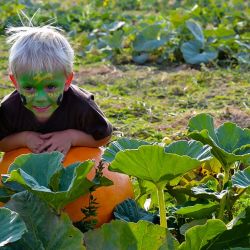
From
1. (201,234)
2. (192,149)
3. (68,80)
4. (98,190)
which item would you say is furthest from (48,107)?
(201,234)

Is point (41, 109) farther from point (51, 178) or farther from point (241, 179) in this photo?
point (241, 179)

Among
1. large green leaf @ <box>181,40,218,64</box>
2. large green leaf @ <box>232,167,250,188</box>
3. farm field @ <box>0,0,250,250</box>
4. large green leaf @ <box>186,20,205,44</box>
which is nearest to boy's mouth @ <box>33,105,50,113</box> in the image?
farm field @ <box>0,0,250,250</box>

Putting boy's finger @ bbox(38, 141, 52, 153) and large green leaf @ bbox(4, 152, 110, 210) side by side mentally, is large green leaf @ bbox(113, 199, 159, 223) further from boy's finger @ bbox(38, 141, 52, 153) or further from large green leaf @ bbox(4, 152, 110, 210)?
boy's finger @ bbox(38, 141, 52, 153)

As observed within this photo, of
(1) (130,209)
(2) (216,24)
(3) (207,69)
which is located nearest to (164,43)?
(3) (207,69)

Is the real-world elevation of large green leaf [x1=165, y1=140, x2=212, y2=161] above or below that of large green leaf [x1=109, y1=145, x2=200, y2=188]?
below

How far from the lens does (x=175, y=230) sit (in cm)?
315

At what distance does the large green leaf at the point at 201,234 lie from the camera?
8.45 ft

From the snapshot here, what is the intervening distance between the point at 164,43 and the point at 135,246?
15.7ft

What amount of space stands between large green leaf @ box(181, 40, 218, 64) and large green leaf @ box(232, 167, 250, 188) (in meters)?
4.13

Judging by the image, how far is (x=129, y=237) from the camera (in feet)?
8.64

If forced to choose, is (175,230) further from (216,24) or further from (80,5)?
(80,5)

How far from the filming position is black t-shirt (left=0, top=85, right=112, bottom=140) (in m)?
3.27

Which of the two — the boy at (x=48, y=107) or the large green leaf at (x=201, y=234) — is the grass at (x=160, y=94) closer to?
the boy at (x=48, y=107)

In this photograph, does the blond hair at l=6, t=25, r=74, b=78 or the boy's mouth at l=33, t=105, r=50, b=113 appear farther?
the boy's mouth at l=33, t=105, r=50, b=113
